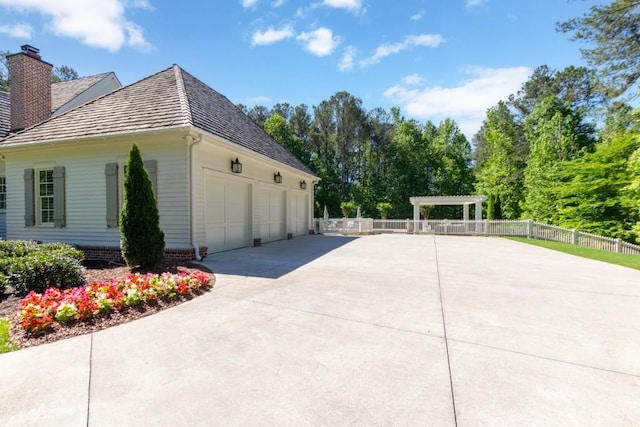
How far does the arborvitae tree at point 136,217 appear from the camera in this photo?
6281 millimetres

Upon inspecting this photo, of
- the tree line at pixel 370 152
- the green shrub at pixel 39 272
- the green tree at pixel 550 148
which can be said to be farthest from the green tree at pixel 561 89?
the green shrub at pixel 39 272

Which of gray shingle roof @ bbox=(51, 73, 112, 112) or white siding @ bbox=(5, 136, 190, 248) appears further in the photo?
gray shingle roof @ bbox=(51, 73, 112, 112)

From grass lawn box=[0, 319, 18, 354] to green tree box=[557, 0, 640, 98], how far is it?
17.8 meters

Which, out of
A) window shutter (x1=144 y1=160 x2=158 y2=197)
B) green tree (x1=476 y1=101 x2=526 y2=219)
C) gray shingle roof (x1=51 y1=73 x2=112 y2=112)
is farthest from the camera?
green tree (x1=476 y1=101 x2=526 y2=219)

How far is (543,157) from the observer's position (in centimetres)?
2259

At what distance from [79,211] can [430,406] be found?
34.2 feet

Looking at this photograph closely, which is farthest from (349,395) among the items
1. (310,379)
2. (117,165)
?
(117,165)

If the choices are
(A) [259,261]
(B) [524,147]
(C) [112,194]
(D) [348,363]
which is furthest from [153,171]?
(B) [524,147]

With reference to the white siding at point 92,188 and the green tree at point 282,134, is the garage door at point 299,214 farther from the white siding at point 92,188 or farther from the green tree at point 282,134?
the green tree at point 282,134

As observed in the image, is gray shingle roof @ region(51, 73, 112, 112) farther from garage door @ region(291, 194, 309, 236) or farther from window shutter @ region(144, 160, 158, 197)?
garage door @ region(291, 194, 309, 236)

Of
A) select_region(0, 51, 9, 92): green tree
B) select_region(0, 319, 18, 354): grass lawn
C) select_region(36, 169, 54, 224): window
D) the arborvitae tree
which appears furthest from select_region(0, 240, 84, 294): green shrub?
select_region(0, 51, 9, 92): green tree

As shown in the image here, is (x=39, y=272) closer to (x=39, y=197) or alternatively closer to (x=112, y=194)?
(x=112, y=194)

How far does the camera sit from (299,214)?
16.1m

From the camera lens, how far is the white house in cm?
787
